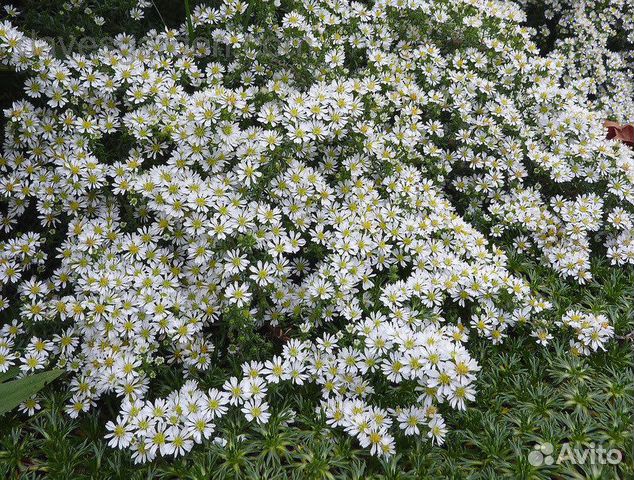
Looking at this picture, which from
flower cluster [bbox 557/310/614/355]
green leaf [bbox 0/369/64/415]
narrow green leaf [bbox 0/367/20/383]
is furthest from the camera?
flower cluster [bbox 557/310/614/355]

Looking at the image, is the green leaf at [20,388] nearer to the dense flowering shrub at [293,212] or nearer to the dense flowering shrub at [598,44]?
the dense flowering shrub at [293,212]

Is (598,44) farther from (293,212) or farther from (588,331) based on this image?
(293,212)

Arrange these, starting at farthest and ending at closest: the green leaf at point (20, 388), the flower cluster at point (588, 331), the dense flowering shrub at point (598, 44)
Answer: the dense flowering shrub at point (598, 44) < the flower cluster at point (588, 331) < the green leaf at point (20, 388)

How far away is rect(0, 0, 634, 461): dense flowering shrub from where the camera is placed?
7.59 feet

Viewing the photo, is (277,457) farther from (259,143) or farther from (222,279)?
(259,143)

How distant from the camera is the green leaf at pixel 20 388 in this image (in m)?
2.08
